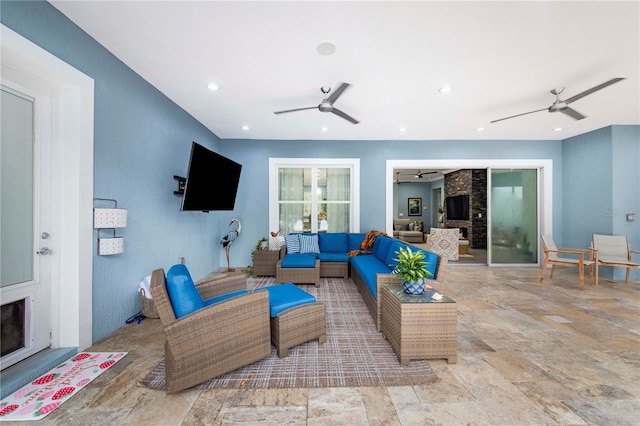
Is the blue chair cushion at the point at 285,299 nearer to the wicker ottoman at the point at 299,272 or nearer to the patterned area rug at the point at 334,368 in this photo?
the patterned area rug at the point at 334,368

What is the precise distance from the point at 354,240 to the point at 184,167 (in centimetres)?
340

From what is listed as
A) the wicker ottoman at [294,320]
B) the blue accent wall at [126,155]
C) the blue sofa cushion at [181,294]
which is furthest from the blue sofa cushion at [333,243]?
the blue sofa cushion at [181,294]

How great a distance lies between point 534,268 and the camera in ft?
17.4

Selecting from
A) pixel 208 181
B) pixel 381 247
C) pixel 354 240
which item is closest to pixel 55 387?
pixel 208 181

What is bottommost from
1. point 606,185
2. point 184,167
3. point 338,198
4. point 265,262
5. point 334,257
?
point 265,262

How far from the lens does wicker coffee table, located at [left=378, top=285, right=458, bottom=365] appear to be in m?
1.95

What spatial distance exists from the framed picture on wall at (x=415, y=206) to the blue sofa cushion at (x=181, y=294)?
37.4 ft

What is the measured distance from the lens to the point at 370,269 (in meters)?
3.31

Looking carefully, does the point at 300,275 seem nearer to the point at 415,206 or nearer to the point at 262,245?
the point at 262,245

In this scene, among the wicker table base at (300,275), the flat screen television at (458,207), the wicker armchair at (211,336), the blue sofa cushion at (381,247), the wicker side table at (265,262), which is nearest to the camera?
the wicker armchair at (211,336)

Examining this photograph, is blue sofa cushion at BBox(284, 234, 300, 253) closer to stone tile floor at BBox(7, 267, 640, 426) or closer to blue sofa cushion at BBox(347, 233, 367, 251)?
blue sofa cushion at BBox(347, 233, 367, 251)

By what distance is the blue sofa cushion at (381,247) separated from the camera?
12.5 feet

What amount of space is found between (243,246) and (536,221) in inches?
262

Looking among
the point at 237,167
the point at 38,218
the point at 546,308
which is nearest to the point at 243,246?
the point at 237,167
